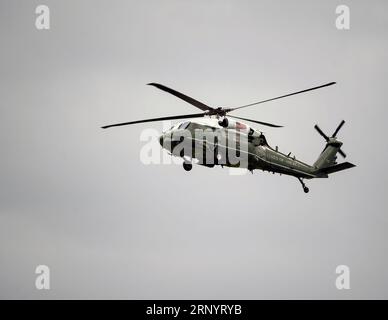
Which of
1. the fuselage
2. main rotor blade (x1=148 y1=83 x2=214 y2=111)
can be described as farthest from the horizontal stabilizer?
main rotor blade (x1=148 y1=83 x2=214 y2=111)

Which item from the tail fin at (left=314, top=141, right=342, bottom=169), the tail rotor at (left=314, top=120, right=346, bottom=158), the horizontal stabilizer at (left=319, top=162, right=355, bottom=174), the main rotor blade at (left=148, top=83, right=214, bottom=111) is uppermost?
the main rotor blade at (left=148, top=83, right=214, bottom=111)

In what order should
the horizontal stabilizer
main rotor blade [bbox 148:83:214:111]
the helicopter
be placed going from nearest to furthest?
main rotor blade [bbox 148:83:214:111]
the helicopter
the horizontal stabilizer

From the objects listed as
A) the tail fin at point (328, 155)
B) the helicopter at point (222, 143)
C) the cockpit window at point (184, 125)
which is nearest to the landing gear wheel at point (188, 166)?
the helicopter at point (222, 143)

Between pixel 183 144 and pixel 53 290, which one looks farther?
pixel 53 290

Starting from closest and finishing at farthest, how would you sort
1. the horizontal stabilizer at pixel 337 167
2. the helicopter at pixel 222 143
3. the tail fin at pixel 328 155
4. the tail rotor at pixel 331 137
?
the helicopter at pixel 222 143, the horizontal stabilizer at pixel 337 167, the tail fin at pixel 328 155, the tail rotor at pixel 331 137

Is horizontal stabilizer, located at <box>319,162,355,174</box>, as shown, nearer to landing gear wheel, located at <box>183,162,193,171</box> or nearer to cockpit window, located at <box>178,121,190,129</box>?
landing gear wheel, located at <box>183,162,193,171</box>

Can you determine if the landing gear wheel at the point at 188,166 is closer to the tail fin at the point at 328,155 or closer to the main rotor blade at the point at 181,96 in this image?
the main rotor blade at the point at 181,96

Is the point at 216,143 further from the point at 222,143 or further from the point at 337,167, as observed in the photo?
the point at 337,167

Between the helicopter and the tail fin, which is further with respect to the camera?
the tail fin

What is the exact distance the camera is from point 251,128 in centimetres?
6016
